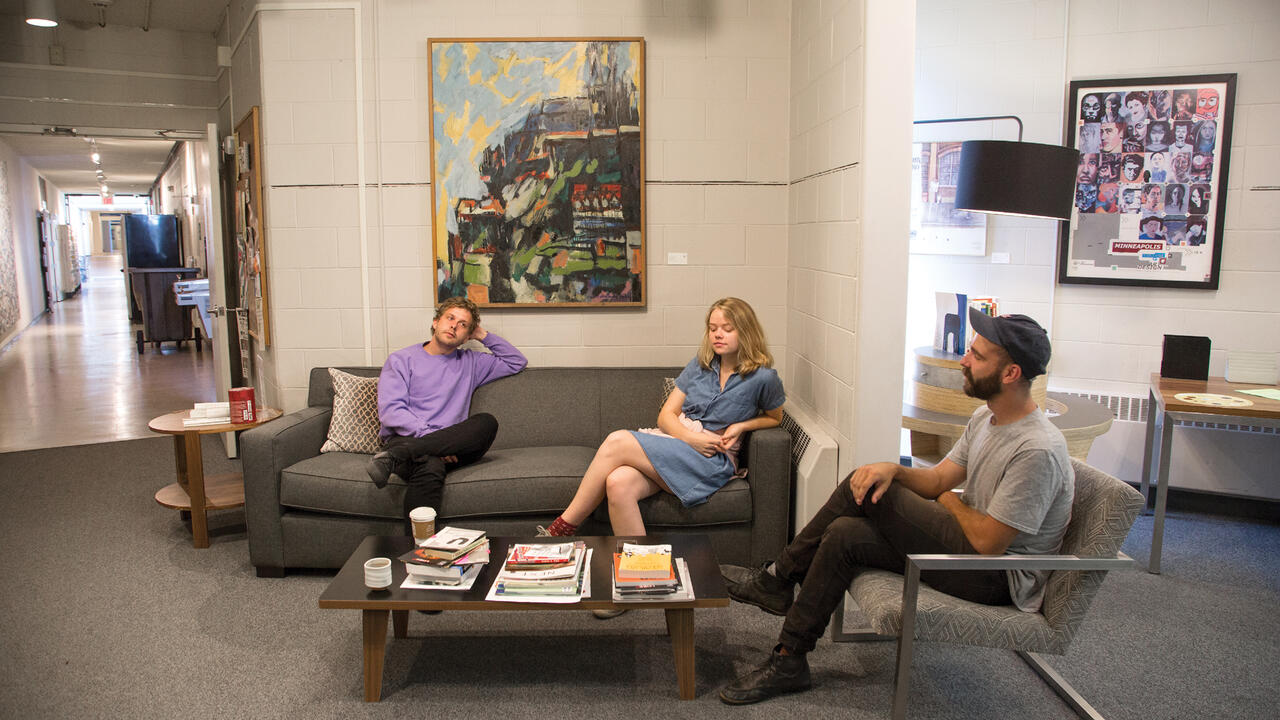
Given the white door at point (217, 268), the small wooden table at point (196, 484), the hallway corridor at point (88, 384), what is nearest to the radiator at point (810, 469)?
the small wooden table at point (196, 484)

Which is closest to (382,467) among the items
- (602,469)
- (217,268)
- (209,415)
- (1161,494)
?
(602,469)

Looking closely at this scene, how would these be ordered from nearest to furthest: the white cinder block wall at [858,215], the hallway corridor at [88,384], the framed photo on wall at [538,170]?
1. the white cinder block wall at [858,215]
2. the framed photo on wall at [538,170]
3. the hallway corridor at [88,384]

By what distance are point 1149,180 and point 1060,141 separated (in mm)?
482

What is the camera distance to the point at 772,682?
2662 millimetres

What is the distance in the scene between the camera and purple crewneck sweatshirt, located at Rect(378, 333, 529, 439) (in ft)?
12.7

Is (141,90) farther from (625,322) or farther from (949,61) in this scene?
(949,61)

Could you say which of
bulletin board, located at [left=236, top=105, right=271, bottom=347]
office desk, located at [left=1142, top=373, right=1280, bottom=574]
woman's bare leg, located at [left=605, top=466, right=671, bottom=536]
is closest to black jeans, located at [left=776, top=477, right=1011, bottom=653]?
woman's bare leg, located at [left=605, top=466, right=671, bottom=536]

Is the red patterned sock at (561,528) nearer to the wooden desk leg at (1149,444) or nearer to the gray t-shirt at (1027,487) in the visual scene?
the gray t-shirt at (1027,487)

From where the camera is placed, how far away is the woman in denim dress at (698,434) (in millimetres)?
3412

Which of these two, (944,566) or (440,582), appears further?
(440,582)

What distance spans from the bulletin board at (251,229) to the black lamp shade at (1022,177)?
11.8ft

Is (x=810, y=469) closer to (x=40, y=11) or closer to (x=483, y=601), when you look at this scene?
(x=483, y=601)

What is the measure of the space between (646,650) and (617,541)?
0.38 meters

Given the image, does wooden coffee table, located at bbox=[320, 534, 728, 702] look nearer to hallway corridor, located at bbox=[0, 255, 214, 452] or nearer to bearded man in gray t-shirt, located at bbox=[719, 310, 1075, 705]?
bearded man in gray t-shirt, located at bbox=[719, 310, 1075, 705]
